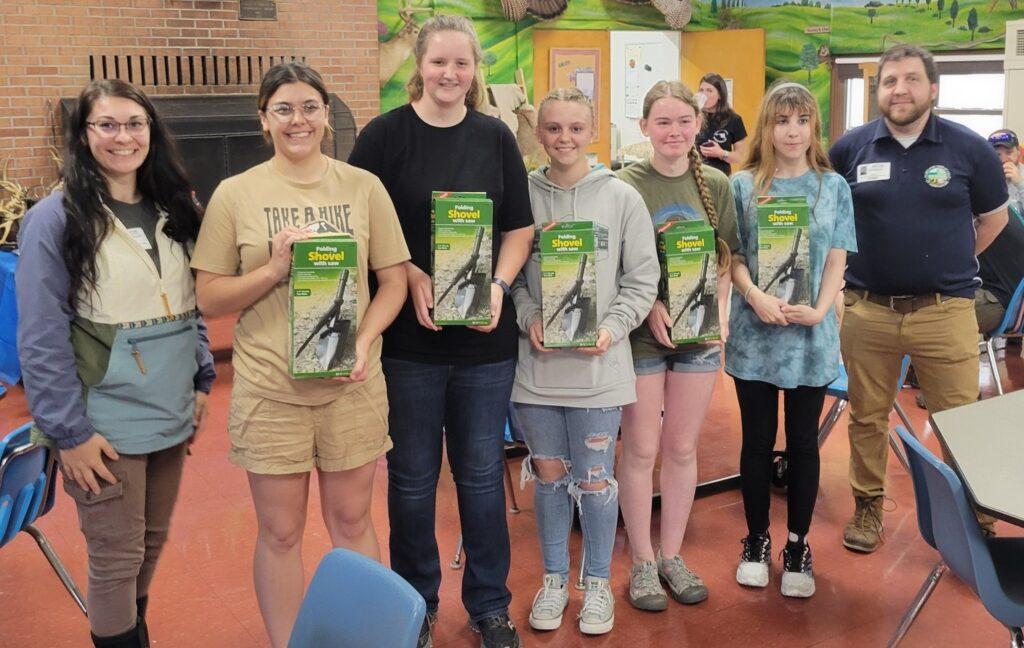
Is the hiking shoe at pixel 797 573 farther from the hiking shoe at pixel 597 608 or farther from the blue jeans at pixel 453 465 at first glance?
the blue jeans at pixel 453 465

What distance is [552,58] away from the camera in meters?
9.98

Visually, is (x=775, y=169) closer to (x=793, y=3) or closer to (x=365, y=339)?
(x=365, y=339)

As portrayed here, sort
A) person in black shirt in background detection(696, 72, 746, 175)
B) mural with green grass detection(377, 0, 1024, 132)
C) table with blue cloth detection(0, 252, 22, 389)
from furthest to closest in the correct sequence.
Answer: mural with green grass detection(377, 0, 1024, 132), person in black shirt in background detection(696, 72, 746, 175), table with blue cloth detection(0, 252, 22, 389)

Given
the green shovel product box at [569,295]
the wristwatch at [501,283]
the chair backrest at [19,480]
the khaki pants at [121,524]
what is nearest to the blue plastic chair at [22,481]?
the chair backrest at [19,480]

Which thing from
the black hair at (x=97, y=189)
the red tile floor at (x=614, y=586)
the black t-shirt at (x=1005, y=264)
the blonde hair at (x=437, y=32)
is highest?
the blonde hair at (x=437, y=32)

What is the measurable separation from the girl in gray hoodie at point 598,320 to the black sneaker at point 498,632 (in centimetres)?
39

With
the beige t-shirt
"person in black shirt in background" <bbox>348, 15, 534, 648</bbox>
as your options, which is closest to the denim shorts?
"person in black shirt in background" <bbox>348, 15, 534, 648</bbox>

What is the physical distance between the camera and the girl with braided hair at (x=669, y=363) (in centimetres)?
276

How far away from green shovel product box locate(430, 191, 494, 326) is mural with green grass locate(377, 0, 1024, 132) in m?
6.19

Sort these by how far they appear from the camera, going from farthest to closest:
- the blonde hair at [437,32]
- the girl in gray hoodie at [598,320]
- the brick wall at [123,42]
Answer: the brick wall at [123,42], the girl in gray hoodie at [598,320], the blonde hair at [437,32]

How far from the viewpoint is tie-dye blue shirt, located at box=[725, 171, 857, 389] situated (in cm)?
290

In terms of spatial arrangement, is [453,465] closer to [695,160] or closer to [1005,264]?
[695,160]

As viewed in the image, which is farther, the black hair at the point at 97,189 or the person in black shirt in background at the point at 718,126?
the person in black shirt in background at the point at 718,126

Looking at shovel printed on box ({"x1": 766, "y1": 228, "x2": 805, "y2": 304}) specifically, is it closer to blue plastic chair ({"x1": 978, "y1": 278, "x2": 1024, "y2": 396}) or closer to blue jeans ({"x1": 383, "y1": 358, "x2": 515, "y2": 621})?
blue jeans ({"x1": 383, "y1": 358, "x2": 515, "y2": 621})
